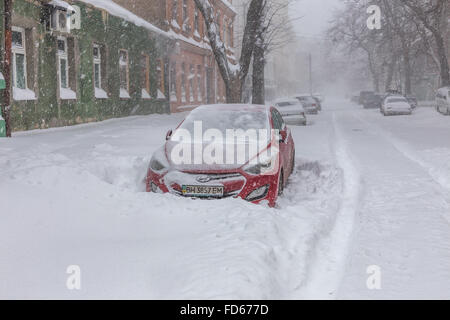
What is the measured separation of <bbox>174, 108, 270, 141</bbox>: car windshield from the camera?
8195mm

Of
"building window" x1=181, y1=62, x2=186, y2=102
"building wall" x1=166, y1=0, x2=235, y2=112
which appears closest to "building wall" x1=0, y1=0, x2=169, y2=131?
"building wall" x1=166, y1=0, x2=235, y2=112

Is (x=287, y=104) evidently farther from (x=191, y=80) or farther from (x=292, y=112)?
(x=191, y=80)

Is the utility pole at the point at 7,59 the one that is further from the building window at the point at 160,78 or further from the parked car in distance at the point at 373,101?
the parked car in distance at the point at 373,101

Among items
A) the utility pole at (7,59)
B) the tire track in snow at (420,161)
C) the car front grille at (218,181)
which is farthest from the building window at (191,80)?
the car front grille at (218,181)

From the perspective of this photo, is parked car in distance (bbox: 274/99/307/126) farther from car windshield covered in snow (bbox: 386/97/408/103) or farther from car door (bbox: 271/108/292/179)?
car door (bbox: 271/108/292/179)

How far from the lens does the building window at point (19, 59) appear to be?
48.1 feet

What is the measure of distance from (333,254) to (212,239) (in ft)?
4.11

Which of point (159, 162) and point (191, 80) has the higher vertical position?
point (191, 80)

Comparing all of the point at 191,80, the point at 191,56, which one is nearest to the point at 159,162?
the point at 191,56

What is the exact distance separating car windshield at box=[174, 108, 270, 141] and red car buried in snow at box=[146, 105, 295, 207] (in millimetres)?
17

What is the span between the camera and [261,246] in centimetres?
499

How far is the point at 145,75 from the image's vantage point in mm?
25688

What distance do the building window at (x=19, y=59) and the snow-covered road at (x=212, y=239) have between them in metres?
6.36
